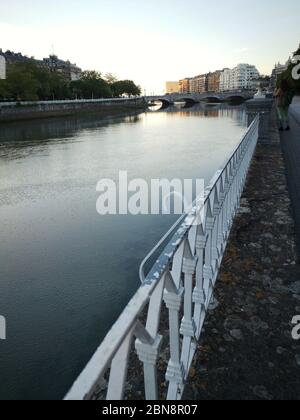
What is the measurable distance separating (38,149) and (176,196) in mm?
16649

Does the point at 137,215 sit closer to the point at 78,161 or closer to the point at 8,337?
the point at 8,337

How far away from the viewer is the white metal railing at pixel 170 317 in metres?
1.34

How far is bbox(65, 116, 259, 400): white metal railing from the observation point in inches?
52.8

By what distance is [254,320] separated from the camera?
319cm

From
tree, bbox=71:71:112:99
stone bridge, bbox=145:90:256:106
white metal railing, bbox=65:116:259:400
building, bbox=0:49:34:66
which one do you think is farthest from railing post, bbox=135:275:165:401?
building, bbox=0:49:34:66

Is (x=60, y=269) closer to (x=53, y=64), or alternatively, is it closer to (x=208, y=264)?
(x=208, y=264)
